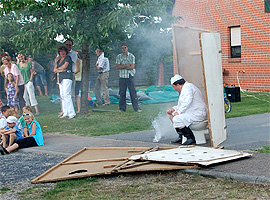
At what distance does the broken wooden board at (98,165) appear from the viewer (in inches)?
241

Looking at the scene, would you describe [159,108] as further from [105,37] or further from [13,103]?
[13,103]

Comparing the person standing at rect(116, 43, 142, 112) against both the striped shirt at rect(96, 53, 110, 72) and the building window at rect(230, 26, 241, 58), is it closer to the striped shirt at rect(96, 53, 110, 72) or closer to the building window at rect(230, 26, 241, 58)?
the striped shirt at rect(96, 53, 110, 72)

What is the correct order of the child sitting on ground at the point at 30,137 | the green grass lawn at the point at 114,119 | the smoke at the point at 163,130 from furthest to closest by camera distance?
the green grass lawn at the point at 114,119
the smoke at the point at 163,130
the child sitting on ground at the point at 30,137

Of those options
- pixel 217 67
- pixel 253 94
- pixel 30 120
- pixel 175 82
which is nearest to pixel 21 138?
pixel 30 120

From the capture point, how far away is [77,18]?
12234 mm

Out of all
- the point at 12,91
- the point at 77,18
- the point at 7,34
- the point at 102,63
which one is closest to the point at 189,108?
the point at 77,18

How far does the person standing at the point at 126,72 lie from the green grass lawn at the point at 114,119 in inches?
12.2

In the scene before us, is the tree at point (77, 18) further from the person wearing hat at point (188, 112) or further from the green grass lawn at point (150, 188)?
the green grass lawn at point (150, 188)

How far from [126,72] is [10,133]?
5363mm

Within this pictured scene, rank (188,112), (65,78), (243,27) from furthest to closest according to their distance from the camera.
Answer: (243,27), (65,78), (188,112)

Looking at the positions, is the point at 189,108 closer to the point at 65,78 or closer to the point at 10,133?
the point at 10,133

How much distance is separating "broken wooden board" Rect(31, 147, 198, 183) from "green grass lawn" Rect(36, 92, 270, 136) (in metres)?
2.68

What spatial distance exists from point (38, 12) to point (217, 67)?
5920mm

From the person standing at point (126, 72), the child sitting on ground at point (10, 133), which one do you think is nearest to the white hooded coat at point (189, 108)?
the child sitting on ground at point (10, 133)
